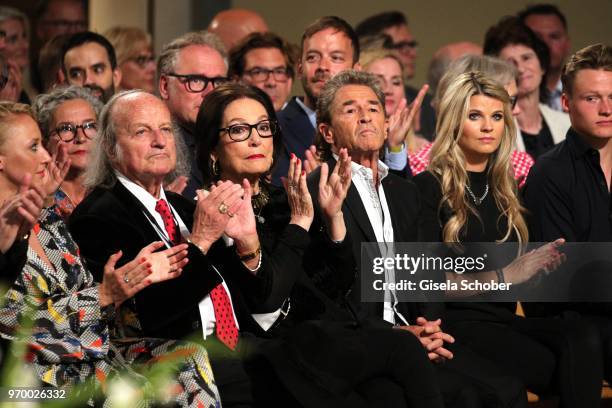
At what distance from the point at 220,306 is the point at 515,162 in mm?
2123

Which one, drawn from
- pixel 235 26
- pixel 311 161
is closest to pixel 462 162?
pixel 311 161

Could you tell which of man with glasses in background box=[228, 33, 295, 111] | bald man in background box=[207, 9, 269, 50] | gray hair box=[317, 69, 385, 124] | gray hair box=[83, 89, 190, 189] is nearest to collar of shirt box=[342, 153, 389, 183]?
gray hair box=[317, 69, 385, 124]

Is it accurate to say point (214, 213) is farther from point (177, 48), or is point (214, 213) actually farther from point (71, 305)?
point (177, 48)

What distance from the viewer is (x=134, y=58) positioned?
615 cm

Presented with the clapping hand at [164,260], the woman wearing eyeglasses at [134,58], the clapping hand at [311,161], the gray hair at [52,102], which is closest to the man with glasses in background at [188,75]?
the gray hair at [52,102]

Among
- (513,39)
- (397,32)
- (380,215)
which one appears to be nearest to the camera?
(380,215)

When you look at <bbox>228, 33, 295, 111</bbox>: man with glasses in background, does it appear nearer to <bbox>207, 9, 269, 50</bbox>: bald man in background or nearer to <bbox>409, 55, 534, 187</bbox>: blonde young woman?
<bbox>409, 55, 534, 187</bbox>: blonde young woman

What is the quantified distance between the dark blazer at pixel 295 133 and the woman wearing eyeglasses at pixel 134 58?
1146mm

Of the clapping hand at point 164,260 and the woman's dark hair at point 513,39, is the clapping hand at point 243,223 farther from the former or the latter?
the woman's dark hair at point 513,39

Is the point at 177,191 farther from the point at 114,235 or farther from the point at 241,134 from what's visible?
the point at 114,235

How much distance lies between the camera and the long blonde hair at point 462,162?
4.57 m

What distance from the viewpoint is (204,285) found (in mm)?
3590

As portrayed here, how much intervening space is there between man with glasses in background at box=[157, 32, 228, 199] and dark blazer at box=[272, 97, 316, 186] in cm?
32

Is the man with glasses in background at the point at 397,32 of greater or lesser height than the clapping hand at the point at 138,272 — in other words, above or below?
above
